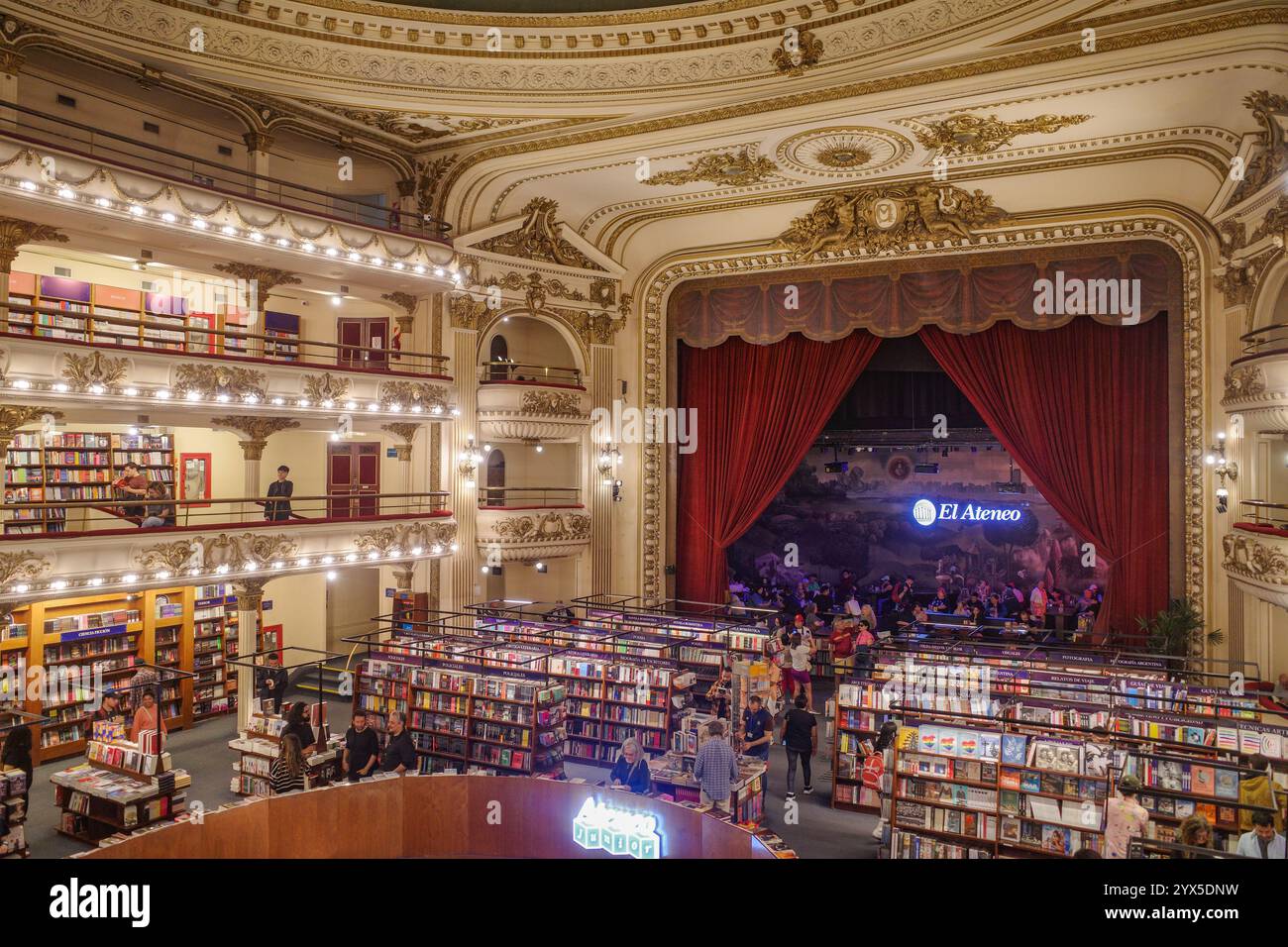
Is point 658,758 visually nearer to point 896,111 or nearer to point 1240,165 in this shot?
point 896,111

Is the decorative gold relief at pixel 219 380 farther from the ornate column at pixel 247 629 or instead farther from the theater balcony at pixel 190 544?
the ornate column at pixel 247 629

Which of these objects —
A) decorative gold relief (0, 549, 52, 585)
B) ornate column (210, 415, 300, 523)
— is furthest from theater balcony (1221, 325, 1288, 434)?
decorative gold relief (0, 549, 52, 585)

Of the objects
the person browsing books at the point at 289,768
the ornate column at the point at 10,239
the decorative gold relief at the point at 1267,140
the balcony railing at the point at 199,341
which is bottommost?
the person browsing books at the point at 289,768

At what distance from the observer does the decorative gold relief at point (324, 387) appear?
38.1 feet

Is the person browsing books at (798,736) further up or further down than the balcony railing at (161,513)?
further down

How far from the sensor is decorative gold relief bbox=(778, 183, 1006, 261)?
13.4 m

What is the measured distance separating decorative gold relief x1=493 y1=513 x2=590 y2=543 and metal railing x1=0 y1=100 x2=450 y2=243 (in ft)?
16.0

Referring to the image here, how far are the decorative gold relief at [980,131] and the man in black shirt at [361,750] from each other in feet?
34.3

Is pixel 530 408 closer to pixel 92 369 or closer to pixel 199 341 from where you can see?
pixel 199 341

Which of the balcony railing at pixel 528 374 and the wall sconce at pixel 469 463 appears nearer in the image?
the wall sconce at pixel 469 463

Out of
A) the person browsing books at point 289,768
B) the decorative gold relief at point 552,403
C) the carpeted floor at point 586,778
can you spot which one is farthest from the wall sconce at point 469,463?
the person browsing books at point 289,768

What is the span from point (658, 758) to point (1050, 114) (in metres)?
9.73

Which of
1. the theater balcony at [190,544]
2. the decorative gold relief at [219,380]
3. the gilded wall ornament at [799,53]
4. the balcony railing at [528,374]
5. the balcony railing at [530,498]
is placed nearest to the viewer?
the theater balcony at [190,544]
